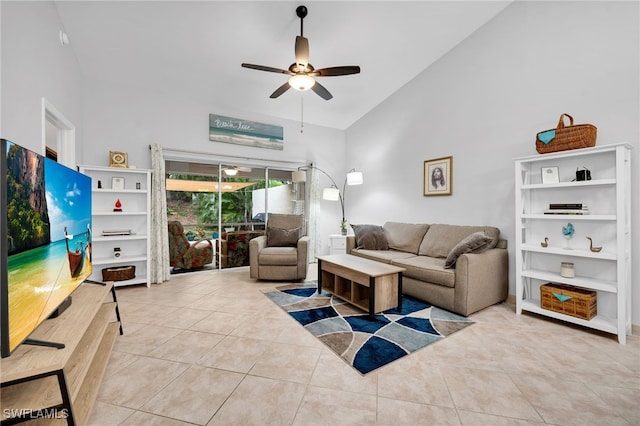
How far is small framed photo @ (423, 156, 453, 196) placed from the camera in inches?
149

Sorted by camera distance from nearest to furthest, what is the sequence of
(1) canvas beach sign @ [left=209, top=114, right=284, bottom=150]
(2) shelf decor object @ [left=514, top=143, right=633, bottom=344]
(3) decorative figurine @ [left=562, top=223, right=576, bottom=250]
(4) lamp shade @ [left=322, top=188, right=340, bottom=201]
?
1. (2) shelf decor object @ [left=514, top=143, right=633, bottom=344]
2. (3) decorative figurine @ [left=562, top=223, right=576, bottom=250]
3. (1) canvas beach sign @ [left=209, top=114, right=284, bottom=150]
4. (4) lamp shade @ [left=322, top=188, right=340, bottom=201]

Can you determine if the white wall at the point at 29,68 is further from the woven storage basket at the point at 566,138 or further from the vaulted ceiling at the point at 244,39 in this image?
the woven storage basket at the point at 566,138

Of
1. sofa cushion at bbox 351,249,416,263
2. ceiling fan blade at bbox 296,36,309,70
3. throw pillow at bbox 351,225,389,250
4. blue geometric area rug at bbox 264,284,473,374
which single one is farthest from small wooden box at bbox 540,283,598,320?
ceiling fan blade at bbox 296,36,309,70

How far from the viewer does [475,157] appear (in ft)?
11.5

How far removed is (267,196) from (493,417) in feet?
14.5

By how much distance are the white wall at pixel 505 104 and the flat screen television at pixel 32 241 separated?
401 cm

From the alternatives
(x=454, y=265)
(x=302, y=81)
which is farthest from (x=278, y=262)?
(x=302, y=81)

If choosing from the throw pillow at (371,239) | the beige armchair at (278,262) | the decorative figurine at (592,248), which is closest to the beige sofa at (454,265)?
the throw pillow at (371,239)

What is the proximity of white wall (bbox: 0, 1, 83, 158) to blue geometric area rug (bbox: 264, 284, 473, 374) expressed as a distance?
2.57 meters

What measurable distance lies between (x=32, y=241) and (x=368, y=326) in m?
2.32

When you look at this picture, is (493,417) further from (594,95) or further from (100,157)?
(100,157)

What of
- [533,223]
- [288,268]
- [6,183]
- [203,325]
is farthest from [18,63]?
[533,223]

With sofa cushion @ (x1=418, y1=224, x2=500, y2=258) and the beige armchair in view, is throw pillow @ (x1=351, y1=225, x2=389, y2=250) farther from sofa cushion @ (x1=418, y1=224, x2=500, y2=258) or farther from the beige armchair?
the beige armchair

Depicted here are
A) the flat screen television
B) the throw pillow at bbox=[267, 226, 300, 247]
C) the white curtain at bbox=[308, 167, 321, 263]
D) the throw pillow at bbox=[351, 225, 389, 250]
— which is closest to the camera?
the flat screen television
